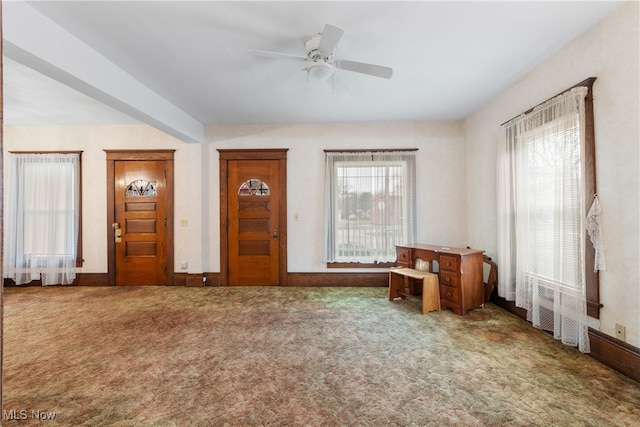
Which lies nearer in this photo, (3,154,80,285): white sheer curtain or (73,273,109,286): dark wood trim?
(3,154,80,285): white sheer curtain

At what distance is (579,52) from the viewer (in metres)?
2.66

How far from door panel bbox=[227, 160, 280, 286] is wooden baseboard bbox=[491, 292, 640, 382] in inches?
151

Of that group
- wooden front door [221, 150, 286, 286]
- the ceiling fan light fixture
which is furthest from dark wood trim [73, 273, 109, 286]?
the ceiling fan light fixture

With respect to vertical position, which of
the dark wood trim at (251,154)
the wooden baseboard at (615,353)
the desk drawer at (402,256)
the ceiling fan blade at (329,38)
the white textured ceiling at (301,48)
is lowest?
the wooden baseboard at (615,353)

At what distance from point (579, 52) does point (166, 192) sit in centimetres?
553

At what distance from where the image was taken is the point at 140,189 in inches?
192

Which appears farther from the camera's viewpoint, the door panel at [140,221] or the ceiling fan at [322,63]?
the door panel at [140,221]

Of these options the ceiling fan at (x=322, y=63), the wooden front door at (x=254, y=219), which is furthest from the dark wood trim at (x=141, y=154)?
the ceiling fan at (x=322, y=63)

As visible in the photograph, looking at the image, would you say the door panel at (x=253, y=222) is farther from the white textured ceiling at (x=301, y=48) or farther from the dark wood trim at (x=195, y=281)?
the white textured ceiling at (x=301, y=48)

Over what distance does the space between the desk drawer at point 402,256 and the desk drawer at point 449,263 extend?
→ 0.56 m

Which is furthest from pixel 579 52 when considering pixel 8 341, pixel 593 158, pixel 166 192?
pixel 8 341

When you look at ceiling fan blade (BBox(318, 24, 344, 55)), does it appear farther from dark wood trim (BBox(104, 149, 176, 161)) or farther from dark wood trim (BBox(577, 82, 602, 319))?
dark wood trim (BBox(104, 149, 176, 161))

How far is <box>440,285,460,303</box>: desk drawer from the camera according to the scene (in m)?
3.53

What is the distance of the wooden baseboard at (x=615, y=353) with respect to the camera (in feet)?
7.34
